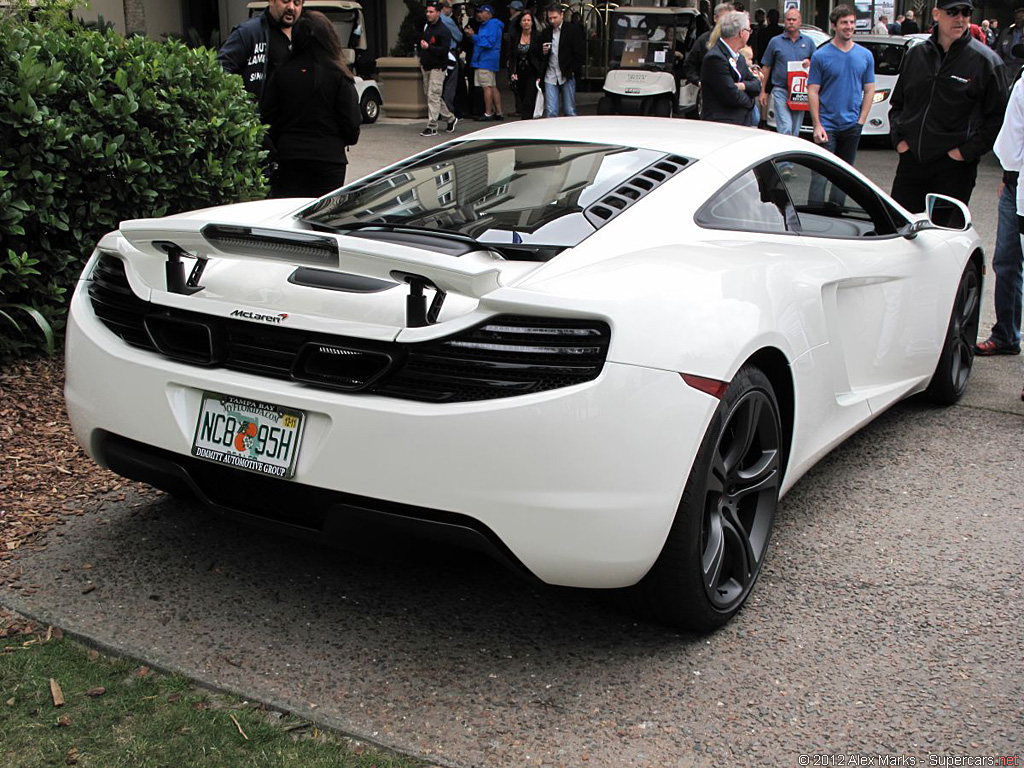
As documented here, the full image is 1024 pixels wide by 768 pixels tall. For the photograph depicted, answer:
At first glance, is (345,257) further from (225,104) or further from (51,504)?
(225,104)

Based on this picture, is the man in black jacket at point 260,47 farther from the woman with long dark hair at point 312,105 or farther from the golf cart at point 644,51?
the golf cart at point 644,51

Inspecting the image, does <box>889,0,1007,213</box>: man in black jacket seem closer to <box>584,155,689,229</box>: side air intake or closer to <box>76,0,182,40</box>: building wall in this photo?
<box>584,155,689,229</box>: side air intake

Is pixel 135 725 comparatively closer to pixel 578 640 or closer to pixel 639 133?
pixel 578 640

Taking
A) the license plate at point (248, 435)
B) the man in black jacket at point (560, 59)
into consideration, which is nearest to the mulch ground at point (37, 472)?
the license plate at point (248, 435)

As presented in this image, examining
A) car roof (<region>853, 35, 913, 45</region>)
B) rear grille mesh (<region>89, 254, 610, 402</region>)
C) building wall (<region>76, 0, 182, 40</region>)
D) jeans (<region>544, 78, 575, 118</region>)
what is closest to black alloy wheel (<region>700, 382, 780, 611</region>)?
rear grille mesh (<region>89, 254, 610, 402</region>)

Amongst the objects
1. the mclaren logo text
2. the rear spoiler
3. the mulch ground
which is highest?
the rear spoiler

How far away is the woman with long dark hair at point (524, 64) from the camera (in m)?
17.9

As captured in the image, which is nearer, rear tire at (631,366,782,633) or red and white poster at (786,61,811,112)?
rear tire at (631,366,782,633)

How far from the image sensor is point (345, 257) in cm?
280

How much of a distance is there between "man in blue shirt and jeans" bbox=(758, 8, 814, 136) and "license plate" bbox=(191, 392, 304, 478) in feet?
30.2

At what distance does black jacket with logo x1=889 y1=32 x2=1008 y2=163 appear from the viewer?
22.9 ft

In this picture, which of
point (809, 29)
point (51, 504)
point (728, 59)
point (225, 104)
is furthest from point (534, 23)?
point (51, 504)

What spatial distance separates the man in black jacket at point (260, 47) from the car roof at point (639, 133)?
283cm

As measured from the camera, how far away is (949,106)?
707 cm
